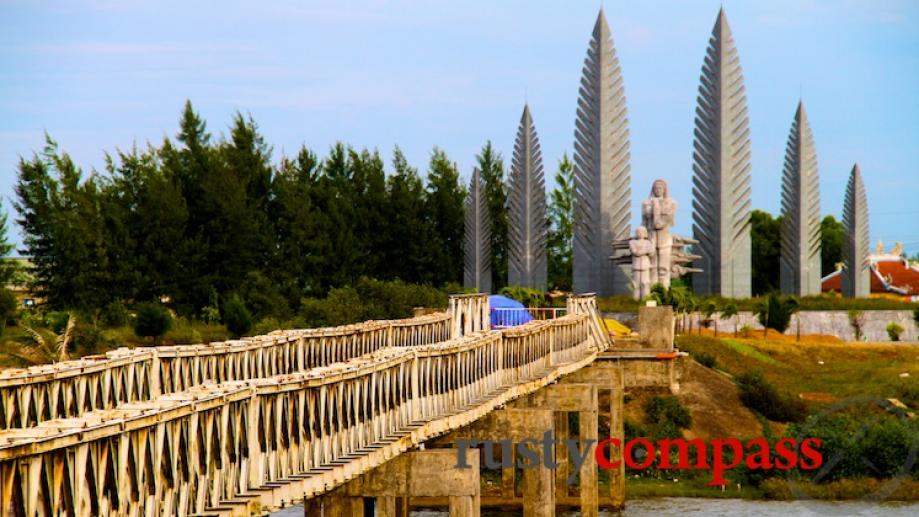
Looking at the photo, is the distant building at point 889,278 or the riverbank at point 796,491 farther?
the distant building at point 889,278

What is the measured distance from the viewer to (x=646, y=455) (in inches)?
1901

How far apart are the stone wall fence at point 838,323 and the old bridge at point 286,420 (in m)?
38.4

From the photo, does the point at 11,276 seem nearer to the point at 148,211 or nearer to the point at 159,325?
the point at 148,211

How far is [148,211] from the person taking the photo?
7244 centimetres

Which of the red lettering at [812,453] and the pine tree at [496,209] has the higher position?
the pine tree at [496,209]

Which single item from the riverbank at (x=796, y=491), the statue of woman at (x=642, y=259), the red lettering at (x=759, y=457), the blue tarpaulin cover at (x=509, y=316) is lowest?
the riverbank at (x=796, y=491)

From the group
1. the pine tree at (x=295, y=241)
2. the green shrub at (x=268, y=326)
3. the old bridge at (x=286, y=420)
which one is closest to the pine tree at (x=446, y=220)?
the pine tree at (x=295, y=241)

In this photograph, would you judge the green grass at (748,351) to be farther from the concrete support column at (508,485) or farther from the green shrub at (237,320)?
the concrete support column at (508,485)

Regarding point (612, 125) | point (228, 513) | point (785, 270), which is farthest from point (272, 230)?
point (228, 513)

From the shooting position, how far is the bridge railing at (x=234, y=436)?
13.4 m

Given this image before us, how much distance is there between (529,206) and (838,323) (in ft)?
69.4

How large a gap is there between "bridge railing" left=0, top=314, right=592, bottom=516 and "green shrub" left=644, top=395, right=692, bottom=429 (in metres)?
22.4

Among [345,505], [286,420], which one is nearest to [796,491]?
[345,505]

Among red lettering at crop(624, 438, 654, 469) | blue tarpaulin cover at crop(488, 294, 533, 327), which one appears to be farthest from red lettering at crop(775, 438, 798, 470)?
blue tarpaulin cover at crop(488, 294, 533, 327)
